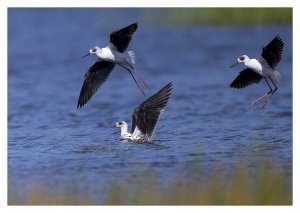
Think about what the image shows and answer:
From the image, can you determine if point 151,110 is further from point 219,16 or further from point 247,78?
point 219,16

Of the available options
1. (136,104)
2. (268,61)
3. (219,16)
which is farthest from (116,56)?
(219,16)

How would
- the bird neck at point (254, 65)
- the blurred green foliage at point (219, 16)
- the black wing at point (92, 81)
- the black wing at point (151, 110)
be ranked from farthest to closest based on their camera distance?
the blurred green foliage at point (219, 16), the black wing at point (92, 81), the black wing at point (151, 110), the bird neck at point (254, 65)

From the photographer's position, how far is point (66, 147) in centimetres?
1006

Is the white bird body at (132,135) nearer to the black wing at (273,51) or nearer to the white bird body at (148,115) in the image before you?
the white bird body at (148,115)

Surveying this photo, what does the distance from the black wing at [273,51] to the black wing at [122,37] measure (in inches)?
67.5

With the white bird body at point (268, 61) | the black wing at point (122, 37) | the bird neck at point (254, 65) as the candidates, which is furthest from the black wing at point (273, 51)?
the black wing at point (122, 37)

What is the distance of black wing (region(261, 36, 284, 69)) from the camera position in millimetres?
9344

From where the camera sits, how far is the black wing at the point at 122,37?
9.34 meters

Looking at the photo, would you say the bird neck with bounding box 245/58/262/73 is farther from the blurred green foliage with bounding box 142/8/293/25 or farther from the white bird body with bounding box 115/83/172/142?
the blurred green foliage with bounding box 142/8/293/25

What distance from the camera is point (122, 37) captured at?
9492 mm

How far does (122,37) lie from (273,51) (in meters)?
1.93

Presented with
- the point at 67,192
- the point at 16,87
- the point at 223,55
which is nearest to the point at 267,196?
the point at 67,192
